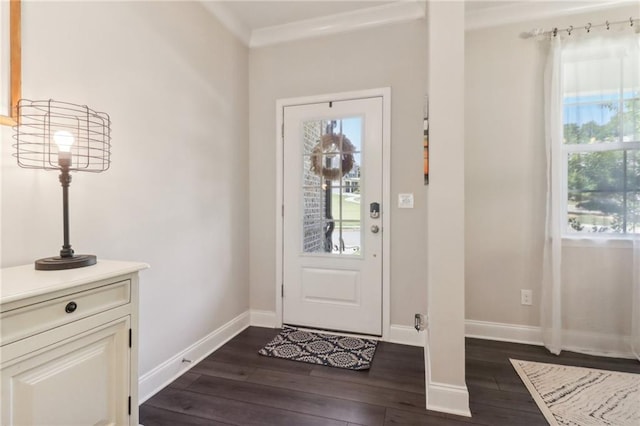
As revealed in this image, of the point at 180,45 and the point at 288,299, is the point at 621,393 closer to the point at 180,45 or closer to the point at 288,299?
the point at 288,299

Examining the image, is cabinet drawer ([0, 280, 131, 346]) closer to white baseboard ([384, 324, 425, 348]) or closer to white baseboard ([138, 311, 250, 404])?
white baseboard ([138, 311, 250, 404])

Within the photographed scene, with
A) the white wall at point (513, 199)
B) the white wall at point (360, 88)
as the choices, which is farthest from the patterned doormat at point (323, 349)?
the white wall at point (513, 199)

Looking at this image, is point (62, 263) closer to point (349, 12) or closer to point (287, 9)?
point (287, 9)

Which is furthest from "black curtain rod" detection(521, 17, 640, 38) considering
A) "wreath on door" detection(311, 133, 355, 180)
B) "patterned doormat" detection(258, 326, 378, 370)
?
"patterned doormat" detection(258, 326, 378, 370)

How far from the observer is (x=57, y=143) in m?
1.21

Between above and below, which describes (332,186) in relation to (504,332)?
above

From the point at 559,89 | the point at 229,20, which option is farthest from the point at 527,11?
the point at 229,20

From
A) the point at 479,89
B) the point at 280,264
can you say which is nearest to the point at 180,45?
the point at 280,264

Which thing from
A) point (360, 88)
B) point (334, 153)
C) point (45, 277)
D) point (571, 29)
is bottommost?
point (45, 277)

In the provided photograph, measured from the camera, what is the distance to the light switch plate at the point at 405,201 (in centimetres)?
253

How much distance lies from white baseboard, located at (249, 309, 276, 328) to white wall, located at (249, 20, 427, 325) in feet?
0.14

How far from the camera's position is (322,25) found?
8.84ft

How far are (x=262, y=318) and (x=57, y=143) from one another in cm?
217

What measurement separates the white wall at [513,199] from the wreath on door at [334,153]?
988 millimetres
